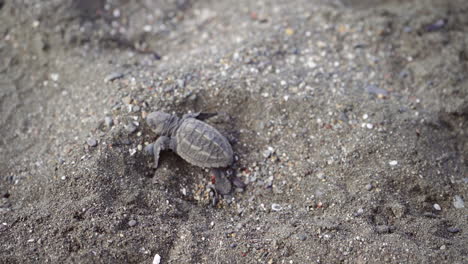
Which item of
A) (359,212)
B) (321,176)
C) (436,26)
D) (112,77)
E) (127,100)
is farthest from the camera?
(436,26)

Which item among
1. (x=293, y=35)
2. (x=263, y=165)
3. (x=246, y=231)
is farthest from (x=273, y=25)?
(x=246, y=231)

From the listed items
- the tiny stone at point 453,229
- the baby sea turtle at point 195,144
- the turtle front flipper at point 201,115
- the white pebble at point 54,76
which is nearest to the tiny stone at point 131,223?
the baby sea turtle at point 195,144

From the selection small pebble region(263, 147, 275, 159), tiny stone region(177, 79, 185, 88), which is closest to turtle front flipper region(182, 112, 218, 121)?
tiny stone region(177, 79, 185, 88)

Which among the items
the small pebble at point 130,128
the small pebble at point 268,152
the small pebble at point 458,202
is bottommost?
the small pebble at point 458,202

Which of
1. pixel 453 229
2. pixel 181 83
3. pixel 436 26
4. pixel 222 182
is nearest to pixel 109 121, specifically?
pixel 181 83

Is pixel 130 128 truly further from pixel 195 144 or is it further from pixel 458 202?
pixel 458 202

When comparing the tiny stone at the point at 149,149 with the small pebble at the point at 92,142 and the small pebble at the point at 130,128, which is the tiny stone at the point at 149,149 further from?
the small pebble at the point at 92,142

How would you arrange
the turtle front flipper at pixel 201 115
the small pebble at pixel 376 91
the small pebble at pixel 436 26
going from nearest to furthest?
the turtle front flipper at pixel 201 115, the small pebble at pixel 376 91, the small pebble at pixel 436 26

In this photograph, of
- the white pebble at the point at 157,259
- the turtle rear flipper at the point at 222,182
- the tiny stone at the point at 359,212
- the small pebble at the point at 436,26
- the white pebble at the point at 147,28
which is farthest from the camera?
the white pebble at the point at 147,28

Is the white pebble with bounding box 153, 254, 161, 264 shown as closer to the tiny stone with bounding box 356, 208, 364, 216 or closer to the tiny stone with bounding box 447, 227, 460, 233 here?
the tiny stone with bounding box 356, 208, 364, 216
